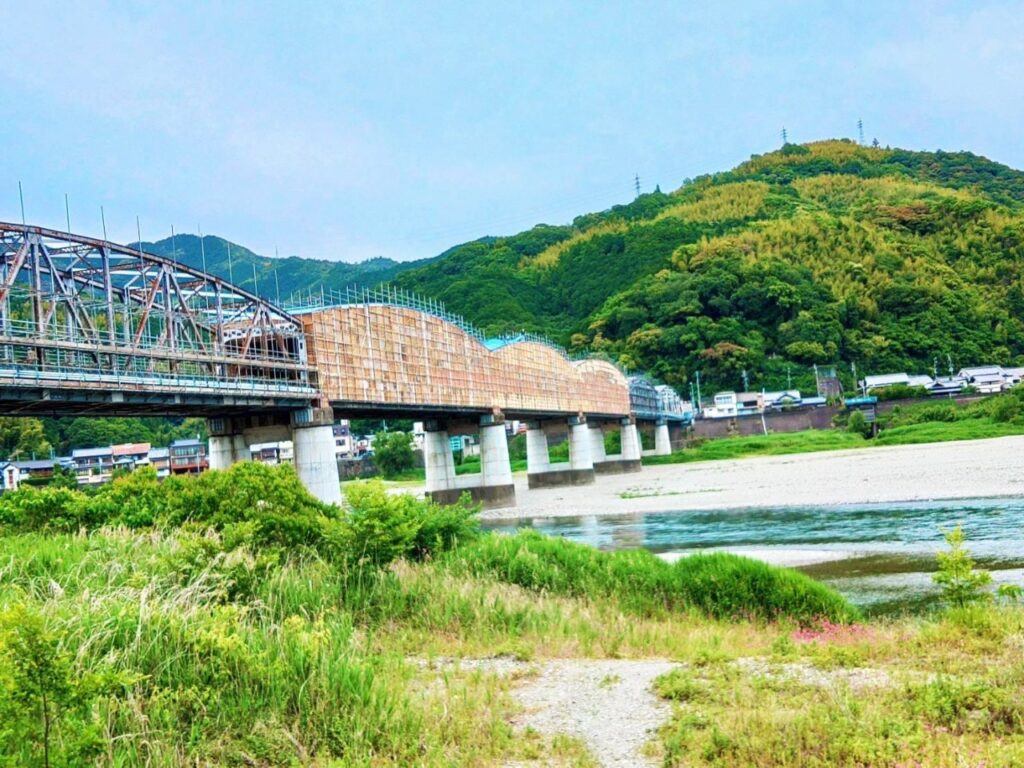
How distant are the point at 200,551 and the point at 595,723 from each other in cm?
581

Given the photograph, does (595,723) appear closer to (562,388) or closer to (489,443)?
(489,443)

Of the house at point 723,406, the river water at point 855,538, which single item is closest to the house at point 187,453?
the river water at point 855,538

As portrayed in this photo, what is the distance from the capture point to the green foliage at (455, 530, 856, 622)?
14.8 meters

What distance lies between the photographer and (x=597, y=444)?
344 ft

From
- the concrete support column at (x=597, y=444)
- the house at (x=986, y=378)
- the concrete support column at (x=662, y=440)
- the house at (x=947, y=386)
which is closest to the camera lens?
the concrete support column at (x=597, y=444)

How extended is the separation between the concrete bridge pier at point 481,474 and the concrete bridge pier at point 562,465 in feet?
56.3

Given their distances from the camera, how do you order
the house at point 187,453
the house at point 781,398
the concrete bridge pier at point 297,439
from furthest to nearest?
1. the house at point 781,398
2. the house at point 187,453
3. the concrete bridge pier at point 297,439

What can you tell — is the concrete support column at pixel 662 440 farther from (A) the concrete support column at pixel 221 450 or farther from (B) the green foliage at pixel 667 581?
(B) the green foliage at pixel 667 581

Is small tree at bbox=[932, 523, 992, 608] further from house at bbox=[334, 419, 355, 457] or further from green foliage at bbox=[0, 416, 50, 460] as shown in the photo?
house at bbox=[334, 419, 355, 457]

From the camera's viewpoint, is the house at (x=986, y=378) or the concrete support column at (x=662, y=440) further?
the concrete support column at (x=662, y=440)

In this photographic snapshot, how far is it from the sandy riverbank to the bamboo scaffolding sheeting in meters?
8.83

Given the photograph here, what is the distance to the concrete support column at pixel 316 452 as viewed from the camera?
42844mm

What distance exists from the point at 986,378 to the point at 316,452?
99.3 m

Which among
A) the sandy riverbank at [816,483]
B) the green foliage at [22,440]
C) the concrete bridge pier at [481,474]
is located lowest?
the sandy riverbank at [816,483]
